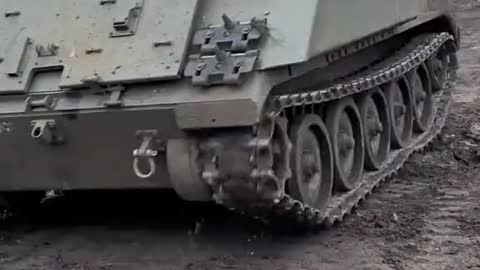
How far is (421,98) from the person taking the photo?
845 centimetres

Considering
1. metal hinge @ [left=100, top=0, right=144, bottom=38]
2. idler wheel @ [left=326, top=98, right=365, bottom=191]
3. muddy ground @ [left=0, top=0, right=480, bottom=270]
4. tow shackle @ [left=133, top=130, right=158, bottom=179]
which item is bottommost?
muddy ground @ [left=0, top=0, right=480, bottom=270]

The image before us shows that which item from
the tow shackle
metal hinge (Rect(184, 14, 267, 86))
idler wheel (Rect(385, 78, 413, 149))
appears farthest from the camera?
idler wheel (Rect(385, 78, 413, 149))

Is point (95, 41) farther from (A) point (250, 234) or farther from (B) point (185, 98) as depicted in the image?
(A) point (250, 234)

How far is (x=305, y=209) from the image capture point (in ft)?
17.3

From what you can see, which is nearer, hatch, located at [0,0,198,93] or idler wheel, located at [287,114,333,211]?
hatch, located at [0,0,198,93]

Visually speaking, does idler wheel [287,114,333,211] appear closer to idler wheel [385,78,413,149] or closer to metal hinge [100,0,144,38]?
metal hinge [100,0,144,38]

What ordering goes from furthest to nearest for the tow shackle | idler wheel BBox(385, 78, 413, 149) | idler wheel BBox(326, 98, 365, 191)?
idler wheel BBox(385, 78, 413, 149), idler wheel BBox(326, 98, 365, 191), the tow shackle

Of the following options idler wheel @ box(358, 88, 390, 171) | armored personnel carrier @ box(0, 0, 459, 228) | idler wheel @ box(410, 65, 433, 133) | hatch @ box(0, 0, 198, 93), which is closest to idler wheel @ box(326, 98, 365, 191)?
armored personnel carrier @ box(0, 0, 459, 228)

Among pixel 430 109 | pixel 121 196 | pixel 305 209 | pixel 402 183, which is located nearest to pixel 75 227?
pixel 121 196

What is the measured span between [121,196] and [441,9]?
3.85 m

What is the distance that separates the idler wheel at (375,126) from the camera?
6.76m

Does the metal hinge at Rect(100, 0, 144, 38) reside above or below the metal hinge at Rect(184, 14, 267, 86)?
above

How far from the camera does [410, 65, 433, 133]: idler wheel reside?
8219 millimetres

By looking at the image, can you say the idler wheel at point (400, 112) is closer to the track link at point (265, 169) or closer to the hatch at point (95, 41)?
the track link at point (265, 169)
